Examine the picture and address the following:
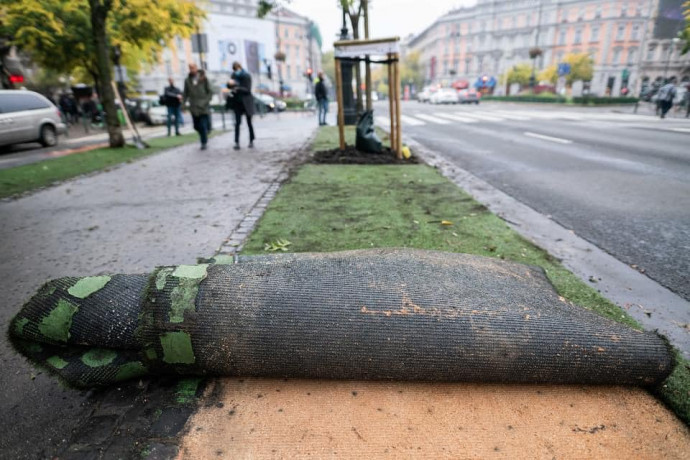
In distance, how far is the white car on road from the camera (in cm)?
3741

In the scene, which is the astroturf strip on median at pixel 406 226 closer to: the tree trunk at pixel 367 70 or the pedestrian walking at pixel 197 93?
the tree trunk at pixel 367 70

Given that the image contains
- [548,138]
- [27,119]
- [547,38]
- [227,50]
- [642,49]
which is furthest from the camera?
[547,38]

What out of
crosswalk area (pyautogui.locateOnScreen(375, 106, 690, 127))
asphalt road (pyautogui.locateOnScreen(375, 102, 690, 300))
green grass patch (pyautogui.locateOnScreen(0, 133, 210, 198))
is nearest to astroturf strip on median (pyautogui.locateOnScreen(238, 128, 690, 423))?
asphalt road (pyautogui.locateOnScreen(375, 102, 690, 300))

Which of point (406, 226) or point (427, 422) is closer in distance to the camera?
point (427, 422)

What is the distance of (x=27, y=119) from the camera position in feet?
36.0

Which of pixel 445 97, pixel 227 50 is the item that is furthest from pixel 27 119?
pixel 227 50

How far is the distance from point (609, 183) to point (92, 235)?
6298 millimetres

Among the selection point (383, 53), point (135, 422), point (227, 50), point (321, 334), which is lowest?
point (135, 422)

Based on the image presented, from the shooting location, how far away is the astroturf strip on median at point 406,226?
2.31m

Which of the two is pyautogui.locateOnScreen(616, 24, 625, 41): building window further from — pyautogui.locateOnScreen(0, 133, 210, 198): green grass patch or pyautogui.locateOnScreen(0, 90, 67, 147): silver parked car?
pyautogui.locateOnScreen(0, 90, 67, 147): silver parked car

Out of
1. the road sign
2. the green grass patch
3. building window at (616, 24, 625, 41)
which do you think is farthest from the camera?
building window at (616, 24, 625, 41)

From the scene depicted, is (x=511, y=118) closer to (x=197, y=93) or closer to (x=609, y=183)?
(x=609, y=183)

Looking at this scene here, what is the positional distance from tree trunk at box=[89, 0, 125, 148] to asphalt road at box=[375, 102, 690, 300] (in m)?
8.17

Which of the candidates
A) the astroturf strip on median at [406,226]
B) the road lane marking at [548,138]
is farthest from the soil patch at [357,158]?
the road lane marking at [548,138]
